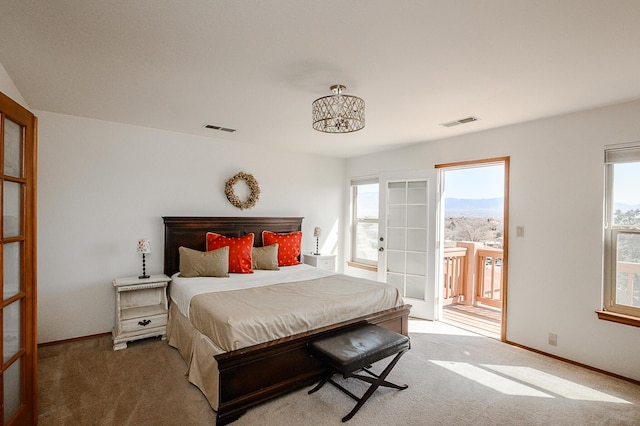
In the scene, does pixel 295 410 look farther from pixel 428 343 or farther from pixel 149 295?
pixel 149 295

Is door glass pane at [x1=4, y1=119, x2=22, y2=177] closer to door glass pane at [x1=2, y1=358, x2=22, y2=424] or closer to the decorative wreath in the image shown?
door glass pane at [x1=2, y1=358, x2=22, y2=424]

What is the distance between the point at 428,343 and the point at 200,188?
3.43m

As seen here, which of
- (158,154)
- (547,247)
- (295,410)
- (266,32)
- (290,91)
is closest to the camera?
(266,32)

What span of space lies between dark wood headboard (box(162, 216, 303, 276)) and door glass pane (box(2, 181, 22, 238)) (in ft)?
6.86

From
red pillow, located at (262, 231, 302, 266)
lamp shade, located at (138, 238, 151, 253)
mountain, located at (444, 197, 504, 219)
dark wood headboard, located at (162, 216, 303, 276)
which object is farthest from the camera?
mountain, located at (444, 197, 504, 219)

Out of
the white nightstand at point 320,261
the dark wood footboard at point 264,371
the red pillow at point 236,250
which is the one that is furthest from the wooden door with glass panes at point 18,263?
the white nightstand at point 320,261

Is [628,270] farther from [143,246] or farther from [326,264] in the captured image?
[143,246]

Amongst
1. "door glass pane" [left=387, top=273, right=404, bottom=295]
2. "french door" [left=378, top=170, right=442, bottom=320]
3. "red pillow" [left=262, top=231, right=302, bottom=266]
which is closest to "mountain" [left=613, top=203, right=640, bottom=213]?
"french door" [left=378, top=170, right=442, bottom=320]

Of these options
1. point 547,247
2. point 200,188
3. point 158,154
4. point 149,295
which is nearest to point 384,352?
point 547,247

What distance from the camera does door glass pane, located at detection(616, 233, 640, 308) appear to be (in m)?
2.84

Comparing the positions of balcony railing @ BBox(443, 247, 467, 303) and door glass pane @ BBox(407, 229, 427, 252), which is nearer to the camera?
door glass pane @ BBox(407, 229, 427, 252)

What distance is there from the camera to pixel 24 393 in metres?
1.91

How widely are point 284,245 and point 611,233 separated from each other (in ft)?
12.0

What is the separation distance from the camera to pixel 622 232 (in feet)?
9.55
